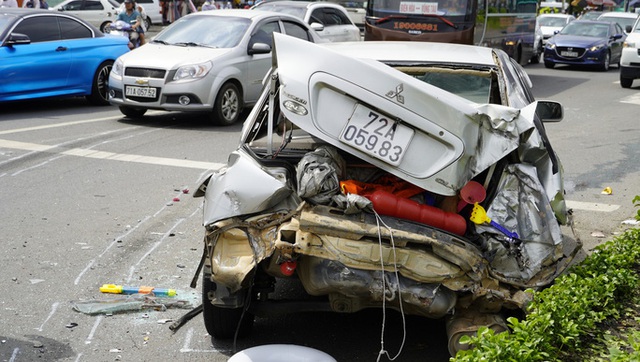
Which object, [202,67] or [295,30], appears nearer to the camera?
[202,67]

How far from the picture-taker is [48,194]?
872 centimetres

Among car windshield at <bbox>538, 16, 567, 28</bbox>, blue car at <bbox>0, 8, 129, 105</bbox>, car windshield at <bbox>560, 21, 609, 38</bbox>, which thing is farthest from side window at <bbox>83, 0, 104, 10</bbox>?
car windshield at <bbox>538, 16, 567, 28</bbox>

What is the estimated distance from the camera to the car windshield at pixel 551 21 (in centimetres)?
3416

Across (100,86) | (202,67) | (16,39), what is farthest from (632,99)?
(16,39)

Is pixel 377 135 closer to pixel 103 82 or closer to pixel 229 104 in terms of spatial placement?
pixel 229 104

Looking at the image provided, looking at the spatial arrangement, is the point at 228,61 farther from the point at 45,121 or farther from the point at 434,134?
the point at 434,134

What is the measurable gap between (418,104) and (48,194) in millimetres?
5142

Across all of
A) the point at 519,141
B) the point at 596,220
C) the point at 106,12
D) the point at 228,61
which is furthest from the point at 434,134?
the point at 106,12

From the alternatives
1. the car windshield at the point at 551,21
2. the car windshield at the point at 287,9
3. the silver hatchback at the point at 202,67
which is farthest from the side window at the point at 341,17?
the car windshield at the point at 551,21

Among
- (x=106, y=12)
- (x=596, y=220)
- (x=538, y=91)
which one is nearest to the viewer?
(x=596, y=220)

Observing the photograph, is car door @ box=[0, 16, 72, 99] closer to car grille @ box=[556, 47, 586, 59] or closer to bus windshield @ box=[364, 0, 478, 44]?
bus windshield @ box=[364, 0, 478, 44]

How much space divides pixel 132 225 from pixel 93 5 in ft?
80.6

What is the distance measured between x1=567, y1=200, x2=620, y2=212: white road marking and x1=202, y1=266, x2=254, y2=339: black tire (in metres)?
4.64

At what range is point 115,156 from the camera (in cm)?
1070
